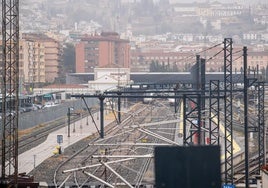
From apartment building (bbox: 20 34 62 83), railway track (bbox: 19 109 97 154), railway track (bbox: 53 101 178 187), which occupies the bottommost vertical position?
railway track (bbox: 19 109 97 154)

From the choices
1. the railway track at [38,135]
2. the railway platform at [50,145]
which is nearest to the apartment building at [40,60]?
the railway track at [38,135]

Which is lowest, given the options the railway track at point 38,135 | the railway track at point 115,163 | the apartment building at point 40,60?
the railway track at point 38,135

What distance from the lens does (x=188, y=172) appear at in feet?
7.16

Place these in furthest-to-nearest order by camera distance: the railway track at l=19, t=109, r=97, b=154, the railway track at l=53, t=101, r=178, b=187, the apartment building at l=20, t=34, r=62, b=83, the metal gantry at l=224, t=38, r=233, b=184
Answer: the apartment building at l=20, t=34, r=62, b=83
the railway track at l=19, t=109, r=97, b=154
the metal gantry at l=224, t=38, r=233, b=184
the railway track at l=53, t=101, r=178, b=187

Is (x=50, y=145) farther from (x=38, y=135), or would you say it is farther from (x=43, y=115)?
(x=43, y=115)

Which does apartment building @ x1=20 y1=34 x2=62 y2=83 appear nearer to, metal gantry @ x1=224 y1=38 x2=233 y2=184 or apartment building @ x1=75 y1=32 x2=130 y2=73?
apartment building @ x1=75 y1=32 x2=130 y2=73

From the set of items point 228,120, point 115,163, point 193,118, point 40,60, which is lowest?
point 115,163

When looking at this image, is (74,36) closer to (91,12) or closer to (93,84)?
(91,12)

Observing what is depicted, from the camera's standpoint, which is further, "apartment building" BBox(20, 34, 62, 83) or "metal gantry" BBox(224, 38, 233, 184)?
"apartment building" BBox(20, 34, 62, 83)

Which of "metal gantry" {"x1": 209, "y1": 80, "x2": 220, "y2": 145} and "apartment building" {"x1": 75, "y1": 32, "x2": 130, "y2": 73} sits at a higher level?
"apartment building" {"x1": 75, "y1": 32, "x2": 130, "y2": 73}

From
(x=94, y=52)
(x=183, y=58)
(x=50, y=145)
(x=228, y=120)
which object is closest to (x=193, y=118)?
(x=228, y=120)

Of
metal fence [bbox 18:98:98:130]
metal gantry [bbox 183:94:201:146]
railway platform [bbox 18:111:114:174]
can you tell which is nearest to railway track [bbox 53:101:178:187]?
metal gantry [bbox 183:94:201:146]

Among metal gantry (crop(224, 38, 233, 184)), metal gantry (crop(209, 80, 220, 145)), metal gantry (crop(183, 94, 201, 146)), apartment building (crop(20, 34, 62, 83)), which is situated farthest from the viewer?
apartment building (crop(20, 34, 62, 83))

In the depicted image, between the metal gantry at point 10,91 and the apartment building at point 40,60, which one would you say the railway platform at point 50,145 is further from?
the apartment building at point 40,60
